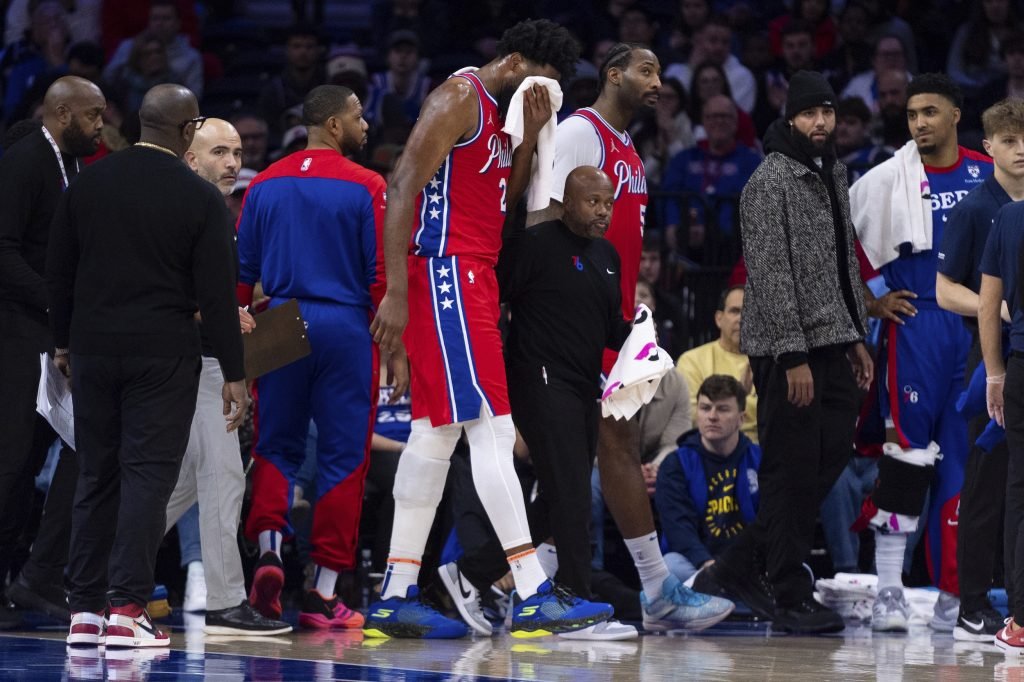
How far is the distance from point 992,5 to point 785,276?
660cm

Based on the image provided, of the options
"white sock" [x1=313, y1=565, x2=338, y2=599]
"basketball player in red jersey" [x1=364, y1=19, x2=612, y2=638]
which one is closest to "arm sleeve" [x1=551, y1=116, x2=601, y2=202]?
"basketball player in red jersey" [x1=364, y1=19, x2=612, y2=638]

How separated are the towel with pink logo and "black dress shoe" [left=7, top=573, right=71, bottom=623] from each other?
230cm

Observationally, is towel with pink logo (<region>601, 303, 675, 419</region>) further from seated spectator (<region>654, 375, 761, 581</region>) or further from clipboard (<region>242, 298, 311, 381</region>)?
seated spectator (<region>654, 375, 761, 581</region>)

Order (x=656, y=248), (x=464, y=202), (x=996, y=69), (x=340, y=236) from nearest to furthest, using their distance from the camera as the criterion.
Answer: (x=464, y=202), (x=340, y=236), (x=656, y=248), (x=996, y=69)

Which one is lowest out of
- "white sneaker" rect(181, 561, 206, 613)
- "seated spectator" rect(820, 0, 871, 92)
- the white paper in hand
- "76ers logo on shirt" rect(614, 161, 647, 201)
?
"white sneaker" rect(181, 561, 206, 613)

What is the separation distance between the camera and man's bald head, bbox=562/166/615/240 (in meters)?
6.09

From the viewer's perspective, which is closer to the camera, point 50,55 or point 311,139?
point 311,139

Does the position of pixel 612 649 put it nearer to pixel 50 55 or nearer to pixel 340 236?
pixel 340 236

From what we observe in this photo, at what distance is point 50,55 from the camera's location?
1220cm

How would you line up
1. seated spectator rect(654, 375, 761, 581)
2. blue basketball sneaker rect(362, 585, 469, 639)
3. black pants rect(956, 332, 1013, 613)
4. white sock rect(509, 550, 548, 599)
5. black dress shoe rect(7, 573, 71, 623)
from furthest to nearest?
seated spectator rect(654, 375, 761, 581), black dress shoe rect(7, 573, 71, 623), black pants rect(956, 332, 1013, 613), blue basketball sneaker rect(362, 585, 469, 639), white sock rect(509, 550, 548, 599)

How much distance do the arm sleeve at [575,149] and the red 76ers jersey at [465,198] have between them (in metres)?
0.53

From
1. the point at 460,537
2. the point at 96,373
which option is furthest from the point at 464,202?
the point at 460,537

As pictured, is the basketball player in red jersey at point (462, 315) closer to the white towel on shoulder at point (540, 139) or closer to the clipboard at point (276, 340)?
the white towel on shoulder at point (540, 139)

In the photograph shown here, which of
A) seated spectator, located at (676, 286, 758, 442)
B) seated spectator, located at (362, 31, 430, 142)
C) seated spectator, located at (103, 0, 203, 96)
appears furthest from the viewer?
seated spectator, located at (103, 0, 203, 96)
